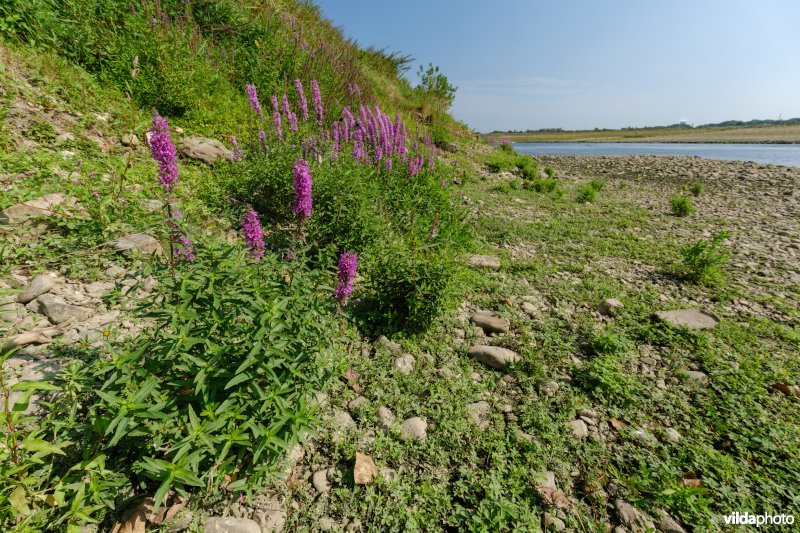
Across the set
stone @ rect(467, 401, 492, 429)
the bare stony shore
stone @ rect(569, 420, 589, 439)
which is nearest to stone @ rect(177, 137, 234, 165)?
stone @ rect(467, 401, 492, 429)

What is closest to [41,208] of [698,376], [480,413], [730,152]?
[480,413]

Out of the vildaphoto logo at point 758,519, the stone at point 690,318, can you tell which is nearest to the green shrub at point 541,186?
the stone at point 690,318

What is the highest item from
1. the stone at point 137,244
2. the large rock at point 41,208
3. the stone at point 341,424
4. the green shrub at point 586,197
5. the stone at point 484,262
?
the large rock at point 41,208

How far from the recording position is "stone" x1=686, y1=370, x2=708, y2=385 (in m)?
3.37

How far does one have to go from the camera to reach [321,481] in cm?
227

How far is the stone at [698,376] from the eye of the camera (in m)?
3.37

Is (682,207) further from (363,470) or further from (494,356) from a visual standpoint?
(363,470)

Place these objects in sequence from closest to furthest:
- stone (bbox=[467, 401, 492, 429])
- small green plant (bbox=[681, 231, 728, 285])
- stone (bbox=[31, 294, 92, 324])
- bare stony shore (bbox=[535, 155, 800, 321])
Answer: stone (bbox=[31, 294, 92, 324]), stone (bbox=[467, 401, 492, 429]), small green plant (bbox=[681, 231, 728, 285]), bare stony shore (bbox=[535, 155, 800, 321])

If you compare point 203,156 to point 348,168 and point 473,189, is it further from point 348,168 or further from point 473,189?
point 473,189

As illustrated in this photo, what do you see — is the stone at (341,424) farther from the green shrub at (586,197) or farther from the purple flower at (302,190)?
the green shrub at (586,197)

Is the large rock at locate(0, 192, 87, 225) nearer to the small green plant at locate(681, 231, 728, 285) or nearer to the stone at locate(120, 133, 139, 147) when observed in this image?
the stone at locate(120, 133, 139, 147)

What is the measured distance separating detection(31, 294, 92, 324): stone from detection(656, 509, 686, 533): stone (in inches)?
175

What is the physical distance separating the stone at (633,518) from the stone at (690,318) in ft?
9.24

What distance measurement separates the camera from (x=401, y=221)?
5.18 meters
